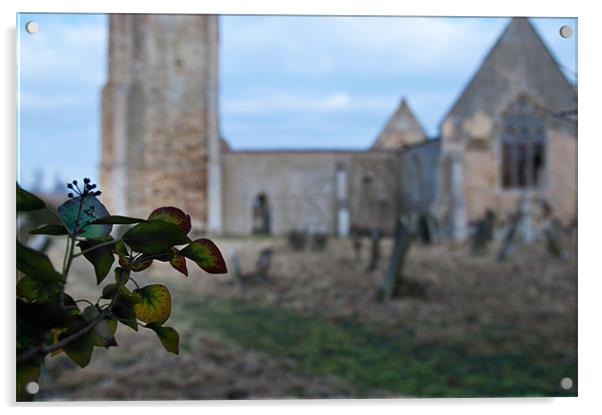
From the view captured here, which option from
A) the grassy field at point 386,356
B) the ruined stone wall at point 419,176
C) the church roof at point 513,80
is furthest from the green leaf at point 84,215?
the ruined stone wall at point 419,176

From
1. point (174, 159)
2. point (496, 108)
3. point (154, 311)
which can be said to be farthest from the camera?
point (174, 159)

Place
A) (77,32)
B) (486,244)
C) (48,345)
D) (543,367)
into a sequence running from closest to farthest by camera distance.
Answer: (48,345) → (77,32) → (543,367) → (486,244)

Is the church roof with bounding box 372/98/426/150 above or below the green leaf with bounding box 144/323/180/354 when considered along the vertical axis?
above

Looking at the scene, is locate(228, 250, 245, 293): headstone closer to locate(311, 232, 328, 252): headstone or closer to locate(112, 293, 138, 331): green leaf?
locate(311, 232, 328, 252): headstone

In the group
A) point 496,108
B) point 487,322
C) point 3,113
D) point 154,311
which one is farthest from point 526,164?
point 154,311

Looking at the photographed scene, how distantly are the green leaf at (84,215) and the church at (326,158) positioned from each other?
548cm

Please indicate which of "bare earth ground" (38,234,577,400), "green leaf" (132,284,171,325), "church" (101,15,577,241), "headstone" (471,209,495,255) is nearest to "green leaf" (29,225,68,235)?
"green leaf" (132,284,171,325)

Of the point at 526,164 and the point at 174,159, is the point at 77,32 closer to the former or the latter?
the point at 174,159

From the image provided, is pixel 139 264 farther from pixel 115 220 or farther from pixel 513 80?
pixel 513 80

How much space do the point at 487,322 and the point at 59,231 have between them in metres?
5.89

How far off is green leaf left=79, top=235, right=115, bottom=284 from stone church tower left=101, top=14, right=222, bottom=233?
5.91 meters

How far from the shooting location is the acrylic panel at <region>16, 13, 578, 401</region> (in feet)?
17.5

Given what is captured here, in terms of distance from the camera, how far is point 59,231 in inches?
29.1

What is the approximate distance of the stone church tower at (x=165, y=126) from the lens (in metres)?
6.89
